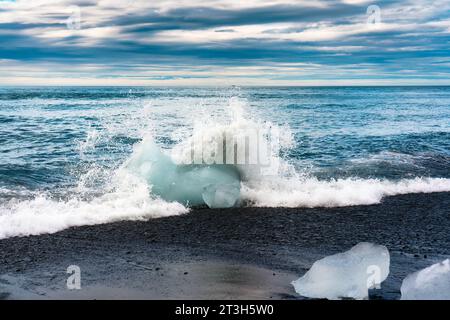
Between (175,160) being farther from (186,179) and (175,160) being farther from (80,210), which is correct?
(80,210)

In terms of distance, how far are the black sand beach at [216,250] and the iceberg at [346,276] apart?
18cm

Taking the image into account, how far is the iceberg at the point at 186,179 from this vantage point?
10.3 m

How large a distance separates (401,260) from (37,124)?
898 inches

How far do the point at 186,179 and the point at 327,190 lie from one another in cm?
327

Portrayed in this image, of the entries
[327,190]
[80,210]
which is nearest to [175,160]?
[80,210]

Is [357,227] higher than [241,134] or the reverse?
the reverse

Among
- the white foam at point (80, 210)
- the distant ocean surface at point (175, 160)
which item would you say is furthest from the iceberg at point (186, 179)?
the white foam at point (80, 210)

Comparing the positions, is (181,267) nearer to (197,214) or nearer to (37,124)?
(197,214)

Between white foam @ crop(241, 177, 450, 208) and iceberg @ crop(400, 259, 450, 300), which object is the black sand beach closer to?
iceberg @ crop(400, 259, 450, 300)

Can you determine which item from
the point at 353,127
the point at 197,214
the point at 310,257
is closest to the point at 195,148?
the point at 197,214

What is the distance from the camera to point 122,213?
9.35 meters

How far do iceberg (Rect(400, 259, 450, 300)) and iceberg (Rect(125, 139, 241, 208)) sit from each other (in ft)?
17.4
